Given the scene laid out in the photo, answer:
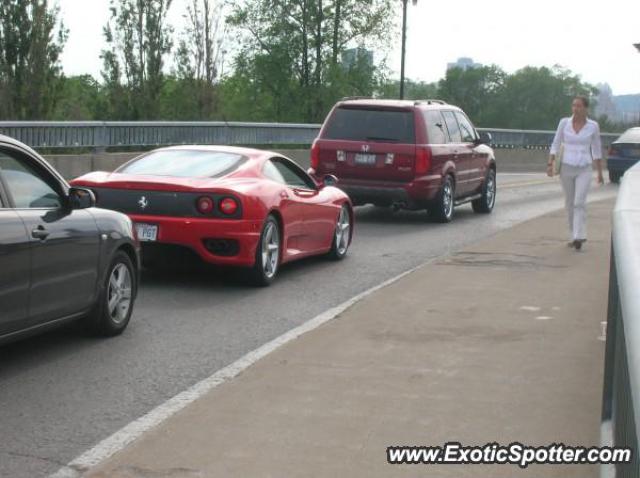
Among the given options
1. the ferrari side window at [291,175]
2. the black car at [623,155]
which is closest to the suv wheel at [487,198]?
the ferrari side window at [291,175]

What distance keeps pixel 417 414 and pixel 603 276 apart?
6527 millimetres

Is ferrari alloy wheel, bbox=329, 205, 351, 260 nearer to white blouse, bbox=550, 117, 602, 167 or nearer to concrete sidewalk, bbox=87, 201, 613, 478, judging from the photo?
white blouse, bbox=550, 117, 602, 167

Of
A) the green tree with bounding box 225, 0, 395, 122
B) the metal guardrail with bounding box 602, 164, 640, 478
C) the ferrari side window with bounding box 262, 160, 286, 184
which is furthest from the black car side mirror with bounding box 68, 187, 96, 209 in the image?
the green tree with bounding box 225, 0, 395, 122

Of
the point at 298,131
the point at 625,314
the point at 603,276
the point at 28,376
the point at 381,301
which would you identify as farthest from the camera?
the point at 298,131

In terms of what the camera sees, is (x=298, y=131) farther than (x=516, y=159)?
No

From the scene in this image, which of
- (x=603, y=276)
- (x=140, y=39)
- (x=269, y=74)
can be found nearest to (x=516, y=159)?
(x=140, y=39)

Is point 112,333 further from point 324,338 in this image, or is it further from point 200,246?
point 200,246

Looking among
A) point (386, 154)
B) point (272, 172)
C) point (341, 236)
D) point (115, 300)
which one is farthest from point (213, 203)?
point (386, 154)

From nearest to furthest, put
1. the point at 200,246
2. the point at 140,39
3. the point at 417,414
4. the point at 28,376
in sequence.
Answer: the point at 417,414
the point at 28,376
the point at 200,246
the point at 140,39

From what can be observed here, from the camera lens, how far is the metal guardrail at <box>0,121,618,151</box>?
20.5 meters

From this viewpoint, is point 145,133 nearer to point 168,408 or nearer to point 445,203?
point 445,203

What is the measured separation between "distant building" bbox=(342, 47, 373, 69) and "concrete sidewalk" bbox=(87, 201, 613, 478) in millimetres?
54824

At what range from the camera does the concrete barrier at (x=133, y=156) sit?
21.1 m

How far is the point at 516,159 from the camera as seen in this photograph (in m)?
46.0
